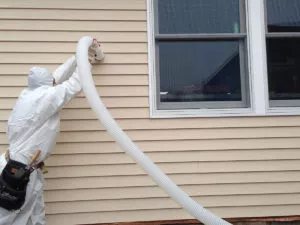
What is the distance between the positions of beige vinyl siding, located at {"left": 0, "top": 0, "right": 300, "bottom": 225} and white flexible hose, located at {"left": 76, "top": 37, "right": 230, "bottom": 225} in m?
0.61

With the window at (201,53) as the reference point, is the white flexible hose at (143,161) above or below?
below

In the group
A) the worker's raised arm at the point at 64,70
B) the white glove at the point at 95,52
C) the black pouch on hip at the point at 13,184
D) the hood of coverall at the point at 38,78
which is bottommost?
the black pouch on hip at the point at 13,184

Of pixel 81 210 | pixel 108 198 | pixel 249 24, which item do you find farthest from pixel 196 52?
pixel 81 210

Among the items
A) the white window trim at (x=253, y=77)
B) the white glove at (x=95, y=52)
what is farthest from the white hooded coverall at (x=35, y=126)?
the white window trim at (x=253, y=77)

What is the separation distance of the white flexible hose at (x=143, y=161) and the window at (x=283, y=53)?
145 centimetres

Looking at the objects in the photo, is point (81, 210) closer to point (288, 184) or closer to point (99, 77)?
point (99, 77)

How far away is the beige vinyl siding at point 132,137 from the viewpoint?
3.18 meters

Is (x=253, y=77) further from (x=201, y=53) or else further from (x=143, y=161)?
(x=143, y=161)

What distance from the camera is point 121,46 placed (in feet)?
10.8

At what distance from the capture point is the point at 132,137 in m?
3.22

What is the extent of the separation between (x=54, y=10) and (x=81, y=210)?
1.88 metres

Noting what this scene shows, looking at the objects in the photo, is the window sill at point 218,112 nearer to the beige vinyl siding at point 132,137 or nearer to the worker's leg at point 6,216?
the beige vinyl siding at point 132,137

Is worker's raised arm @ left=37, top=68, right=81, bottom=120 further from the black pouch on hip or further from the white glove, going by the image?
the black pouch on hip

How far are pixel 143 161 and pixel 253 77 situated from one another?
147 cm
